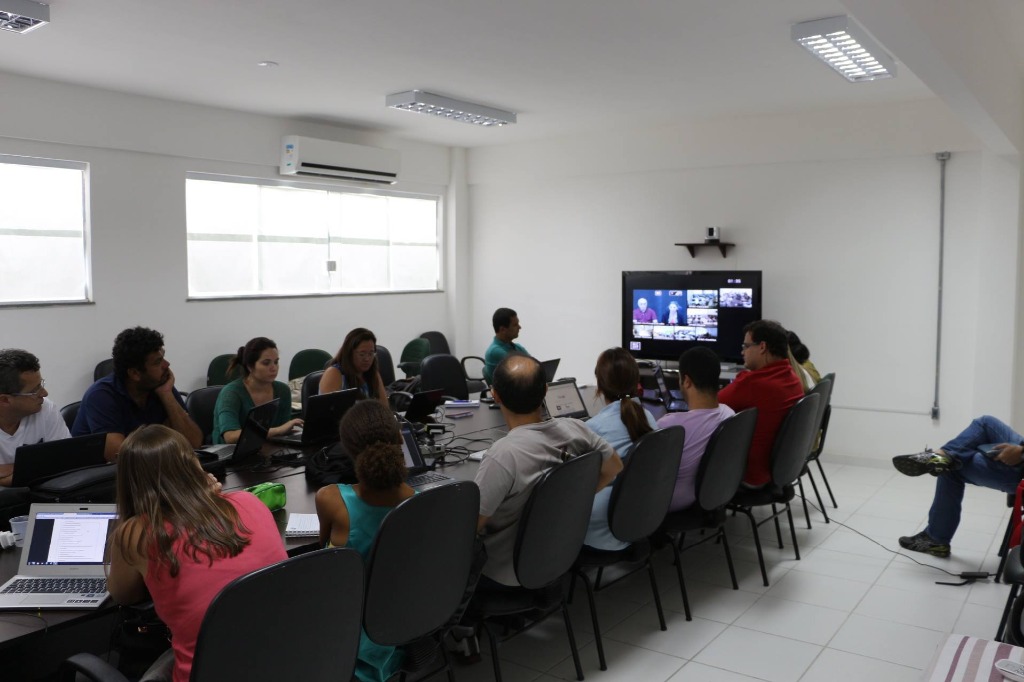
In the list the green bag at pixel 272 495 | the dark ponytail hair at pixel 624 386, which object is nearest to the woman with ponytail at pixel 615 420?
the dark ponytail hair at pixel 624 386

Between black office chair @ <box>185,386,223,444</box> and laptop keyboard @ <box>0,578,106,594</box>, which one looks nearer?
laptop keyboard @ <box>0,578,106,594</box>

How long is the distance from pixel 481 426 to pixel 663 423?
1194mm

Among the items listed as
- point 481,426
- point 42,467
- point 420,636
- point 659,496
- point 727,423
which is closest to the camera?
point 420,636

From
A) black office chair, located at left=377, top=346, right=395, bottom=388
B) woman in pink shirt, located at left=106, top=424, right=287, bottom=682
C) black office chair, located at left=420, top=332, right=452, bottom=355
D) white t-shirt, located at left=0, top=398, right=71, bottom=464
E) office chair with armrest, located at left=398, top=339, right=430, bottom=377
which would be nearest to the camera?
woman in pink shirt, located at left=106, top=424, right=287, bottom=682

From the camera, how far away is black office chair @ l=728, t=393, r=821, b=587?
4.18 metres

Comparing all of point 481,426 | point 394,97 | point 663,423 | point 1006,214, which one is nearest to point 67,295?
point 394,97

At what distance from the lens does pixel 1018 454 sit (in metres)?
4.02

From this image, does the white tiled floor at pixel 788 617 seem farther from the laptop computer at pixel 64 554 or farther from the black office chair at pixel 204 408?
the black office chair at pixel 204 408

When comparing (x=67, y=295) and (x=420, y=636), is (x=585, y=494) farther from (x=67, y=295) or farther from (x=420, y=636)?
(x=67, y=295)

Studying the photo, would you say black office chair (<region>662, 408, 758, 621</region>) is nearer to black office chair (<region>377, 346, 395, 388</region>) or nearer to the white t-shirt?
the white t-shirt

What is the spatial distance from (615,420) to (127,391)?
220cm

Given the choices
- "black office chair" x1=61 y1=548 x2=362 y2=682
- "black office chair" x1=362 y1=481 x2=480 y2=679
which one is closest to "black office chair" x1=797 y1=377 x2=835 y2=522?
"black office chair" x1=362 y1=481 x2=480 y2=679

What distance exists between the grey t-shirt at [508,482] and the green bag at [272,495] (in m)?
0.74

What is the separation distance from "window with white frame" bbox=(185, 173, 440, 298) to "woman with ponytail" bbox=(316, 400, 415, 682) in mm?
4918
